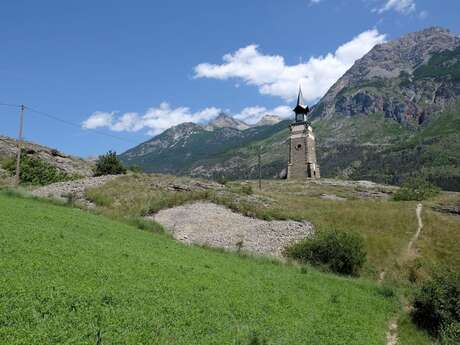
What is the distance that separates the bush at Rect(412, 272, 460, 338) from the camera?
20.0 meters

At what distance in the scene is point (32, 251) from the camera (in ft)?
48.6

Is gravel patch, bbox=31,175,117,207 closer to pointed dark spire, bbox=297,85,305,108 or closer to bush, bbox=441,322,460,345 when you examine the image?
bush, bbox=441,322,460,345

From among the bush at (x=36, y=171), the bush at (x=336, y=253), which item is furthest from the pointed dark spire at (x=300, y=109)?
the bush at (x=336, y=253)

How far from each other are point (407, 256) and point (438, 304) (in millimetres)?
15703

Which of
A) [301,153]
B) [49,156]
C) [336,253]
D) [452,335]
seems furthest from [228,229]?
[301,153]

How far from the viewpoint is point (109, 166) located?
61500 millimetres

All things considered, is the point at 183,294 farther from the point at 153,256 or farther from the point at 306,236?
the point at 306,236

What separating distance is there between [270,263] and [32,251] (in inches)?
689

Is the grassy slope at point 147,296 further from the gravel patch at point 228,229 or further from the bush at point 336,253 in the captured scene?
the gravel patch at point 228,229

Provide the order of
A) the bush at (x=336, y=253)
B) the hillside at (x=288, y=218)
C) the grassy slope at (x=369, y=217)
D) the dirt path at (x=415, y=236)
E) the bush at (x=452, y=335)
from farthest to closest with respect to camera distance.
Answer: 1. the dirt path at (x=415, y=236)
2. the grassy slope at (x=369, y=217)
3. the hillside at (x=288, y=218)
4. the bush at (x=336, y=253)
5. the bush at (x=452, y=335)

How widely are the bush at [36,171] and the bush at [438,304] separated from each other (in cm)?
4944

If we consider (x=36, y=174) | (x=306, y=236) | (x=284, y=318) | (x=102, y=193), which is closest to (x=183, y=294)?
(x=284, y=318)

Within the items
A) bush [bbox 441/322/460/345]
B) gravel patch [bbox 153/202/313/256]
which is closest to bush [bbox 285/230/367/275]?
gravel patch [bbox 153/202/313/256]

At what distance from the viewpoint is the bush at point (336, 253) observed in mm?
31500
